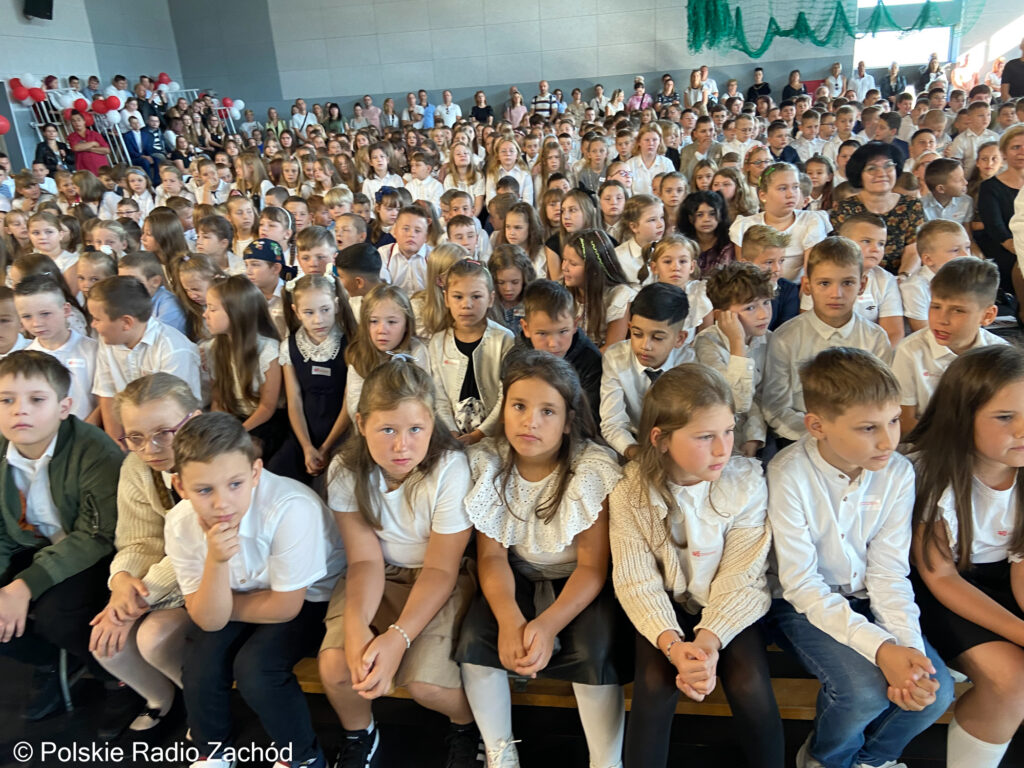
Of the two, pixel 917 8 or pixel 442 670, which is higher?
pixel 917 8

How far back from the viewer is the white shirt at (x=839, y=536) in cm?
154

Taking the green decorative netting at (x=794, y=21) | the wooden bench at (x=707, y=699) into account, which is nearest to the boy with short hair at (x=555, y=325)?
the wooden bench at (x=707, y=699)

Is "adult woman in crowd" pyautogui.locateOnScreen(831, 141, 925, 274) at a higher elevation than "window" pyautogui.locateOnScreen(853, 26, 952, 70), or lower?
lower

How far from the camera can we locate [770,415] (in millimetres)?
2318

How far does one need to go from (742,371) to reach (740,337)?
0.40 ft

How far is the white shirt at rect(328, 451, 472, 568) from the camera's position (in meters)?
1.74

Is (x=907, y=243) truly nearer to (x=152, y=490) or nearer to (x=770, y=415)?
(x=770, y=415)

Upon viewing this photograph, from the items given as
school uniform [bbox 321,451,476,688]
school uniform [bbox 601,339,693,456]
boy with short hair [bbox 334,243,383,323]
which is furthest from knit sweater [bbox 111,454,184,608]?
boy with short hair [bbox 334,243,383,323]

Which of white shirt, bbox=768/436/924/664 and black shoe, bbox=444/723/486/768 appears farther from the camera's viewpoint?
black shoe, bbox=444/723/486/768

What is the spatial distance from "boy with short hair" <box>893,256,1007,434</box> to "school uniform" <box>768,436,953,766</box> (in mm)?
553

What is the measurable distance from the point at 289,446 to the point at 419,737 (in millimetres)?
1304

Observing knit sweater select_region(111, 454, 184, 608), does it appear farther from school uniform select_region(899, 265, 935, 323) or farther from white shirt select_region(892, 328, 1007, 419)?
school uniform select_region(899, 265, 935, 323)

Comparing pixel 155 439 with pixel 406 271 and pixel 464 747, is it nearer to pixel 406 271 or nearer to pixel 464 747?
pixel 464 747

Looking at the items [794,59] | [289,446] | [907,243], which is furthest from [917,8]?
[289,446]
